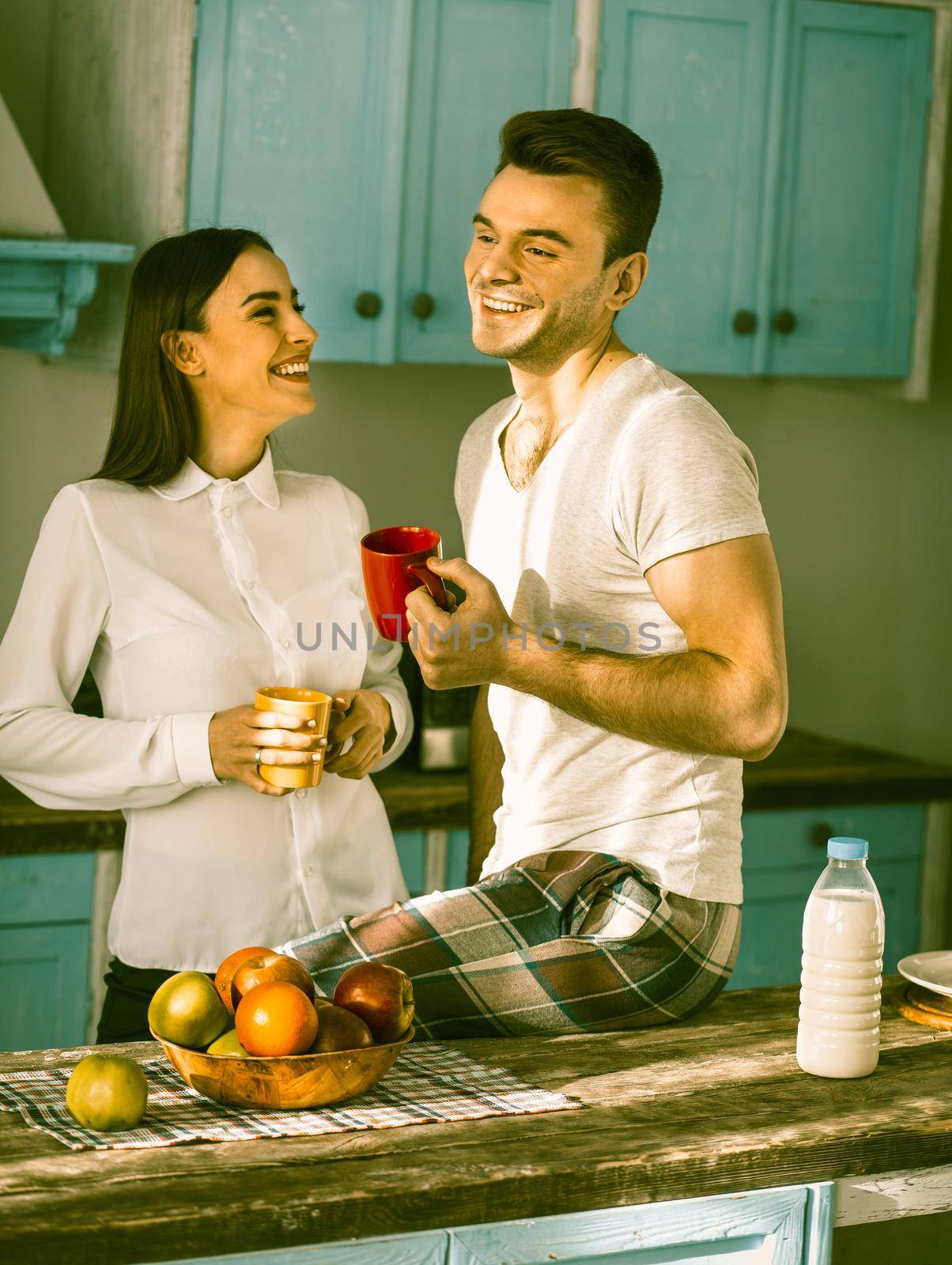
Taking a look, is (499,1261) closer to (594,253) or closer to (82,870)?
(594,253)

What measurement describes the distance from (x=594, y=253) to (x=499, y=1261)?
119cm

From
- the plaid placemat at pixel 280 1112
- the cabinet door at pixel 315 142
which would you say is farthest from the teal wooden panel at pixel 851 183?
the plaid placemat at pixel 280 1112

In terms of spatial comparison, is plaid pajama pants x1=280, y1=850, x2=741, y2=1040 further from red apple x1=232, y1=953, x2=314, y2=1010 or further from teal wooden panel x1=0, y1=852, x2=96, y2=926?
teal wooden panel x1=0, y1=852, x2=96, y2=926

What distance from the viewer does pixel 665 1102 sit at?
1536 millimetres

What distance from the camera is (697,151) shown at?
3.35 m

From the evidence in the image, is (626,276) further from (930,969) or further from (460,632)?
(930,969)

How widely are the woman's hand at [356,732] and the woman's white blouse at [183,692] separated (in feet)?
0.20

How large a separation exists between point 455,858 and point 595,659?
4.45ft

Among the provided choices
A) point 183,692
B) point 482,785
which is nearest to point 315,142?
point 183,692

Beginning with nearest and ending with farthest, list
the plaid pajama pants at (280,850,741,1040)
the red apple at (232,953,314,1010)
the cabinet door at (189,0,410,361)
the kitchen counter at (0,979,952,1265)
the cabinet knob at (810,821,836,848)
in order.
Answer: the kitchen counter at (0,979,952,1265) → the red apple at (232,953,314,1010) → the plaid pajama pants at (280,850,741,1040) → the cabinet door at (189,0,410,361) → the cabinet knob at (810,821,836,848)

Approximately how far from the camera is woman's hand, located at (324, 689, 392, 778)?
2.16 m

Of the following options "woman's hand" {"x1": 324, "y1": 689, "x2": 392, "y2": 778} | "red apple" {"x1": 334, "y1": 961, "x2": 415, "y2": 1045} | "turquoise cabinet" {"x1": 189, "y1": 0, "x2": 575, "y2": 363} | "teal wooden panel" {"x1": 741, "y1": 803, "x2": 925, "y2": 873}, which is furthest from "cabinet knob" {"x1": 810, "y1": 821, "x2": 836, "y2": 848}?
"red apple" {"x1": 334, "y1": 961, "x2": 415, "y2": 1045}

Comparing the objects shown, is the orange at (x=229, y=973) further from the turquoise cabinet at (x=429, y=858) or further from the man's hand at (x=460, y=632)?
the turquoise cabinet at (x=429, y=858)

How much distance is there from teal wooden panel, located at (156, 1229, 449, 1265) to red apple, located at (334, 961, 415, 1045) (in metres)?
0.20
